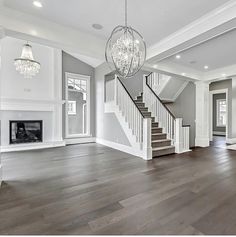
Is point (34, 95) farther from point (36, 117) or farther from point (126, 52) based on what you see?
point (126, 52)

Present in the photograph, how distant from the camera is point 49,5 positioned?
267cm

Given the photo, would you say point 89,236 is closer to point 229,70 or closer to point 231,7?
point 231,7

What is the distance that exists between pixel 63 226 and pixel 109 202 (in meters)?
0.67

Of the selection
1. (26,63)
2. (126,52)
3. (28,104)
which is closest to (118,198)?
(126,52)

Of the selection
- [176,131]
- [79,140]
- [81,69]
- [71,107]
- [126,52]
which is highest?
[81,69]

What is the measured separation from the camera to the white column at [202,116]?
253 inches

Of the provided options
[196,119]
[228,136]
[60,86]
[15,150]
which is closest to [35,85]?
[60,86]

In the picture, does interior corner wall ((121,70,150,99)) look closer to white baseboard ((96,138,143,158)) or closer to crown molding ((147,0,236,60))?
white baseboard ((96,138,143,158))

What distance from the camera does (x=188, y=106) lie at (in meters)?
7.18

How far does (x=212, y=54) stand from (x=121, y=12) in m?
3.05

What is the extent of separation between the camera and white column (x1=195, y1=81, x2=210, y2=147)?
641cm

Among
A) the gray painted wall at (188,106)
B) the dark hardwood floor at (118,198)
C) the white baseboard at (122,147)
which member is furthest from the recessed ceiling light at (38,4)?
the gray painted wall at (188,106)

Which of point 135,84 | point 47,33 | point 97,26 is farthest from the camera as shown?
point 135,84

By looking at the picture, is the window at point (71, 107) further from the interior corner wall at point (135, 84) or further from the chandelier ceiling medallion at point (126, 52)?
the chandelier ceiling medallion at point (126, 52)
